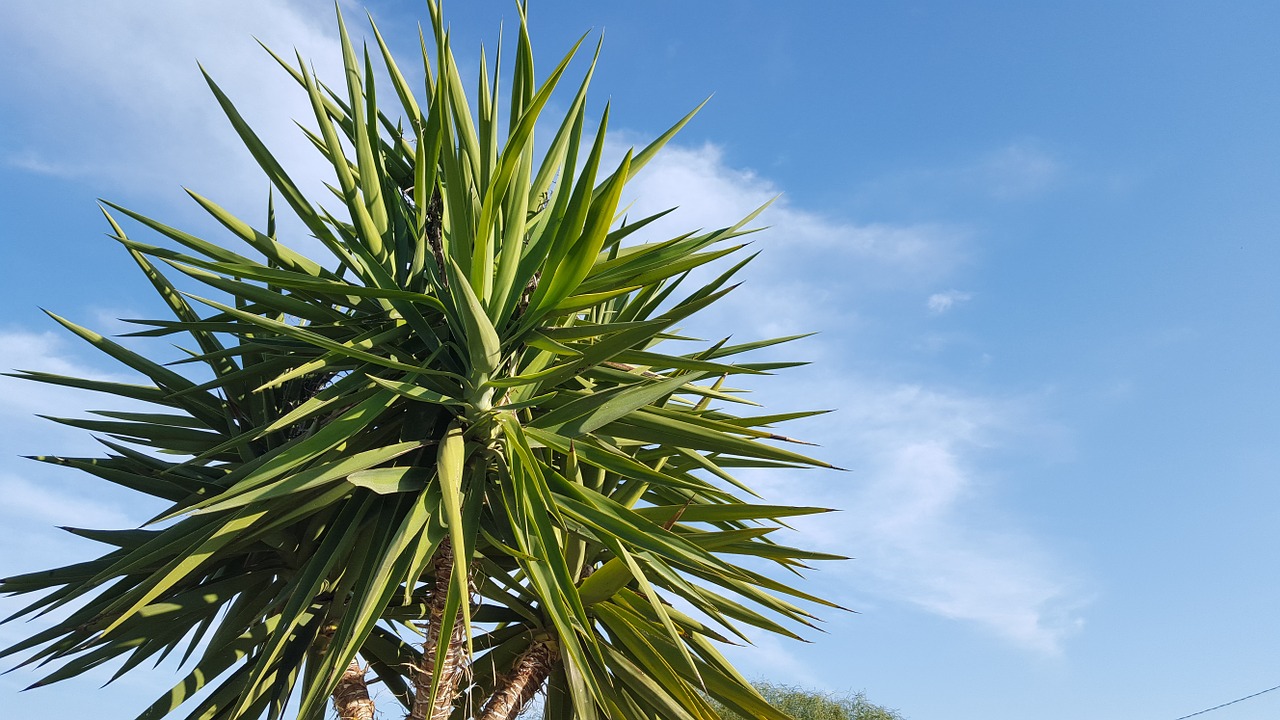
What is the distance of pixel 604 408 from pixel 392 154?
163cm

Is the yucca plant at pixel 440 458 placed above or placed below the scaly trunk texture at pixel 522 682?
above

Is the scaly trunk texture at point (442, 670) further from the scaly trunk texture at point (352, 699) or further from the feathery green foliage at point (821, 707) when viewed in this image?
the feathery green foliage at point (821, 707)

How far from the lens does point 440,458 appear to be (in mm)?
2713

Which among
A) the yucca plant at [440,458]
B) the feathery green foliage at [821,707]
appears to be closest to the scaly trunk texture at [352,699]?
the yucca plant at [440,458]

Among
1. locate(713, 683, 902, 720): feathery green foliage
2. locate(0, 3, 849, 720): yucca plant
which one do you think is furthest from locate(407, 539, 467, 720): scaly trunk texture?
locate(713, 683, 902, 720): feathery green foliage

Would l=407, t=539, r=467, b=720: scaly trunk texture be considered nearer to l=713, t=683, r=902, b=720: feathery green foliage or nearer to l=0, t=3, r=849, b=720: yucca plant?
l=0, t=3, r=849, b=720: yucca plant

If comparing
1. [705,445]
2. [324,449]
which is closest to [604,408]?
[705,445]

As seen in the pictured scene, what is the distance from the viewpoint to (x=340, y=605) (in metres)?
3.22

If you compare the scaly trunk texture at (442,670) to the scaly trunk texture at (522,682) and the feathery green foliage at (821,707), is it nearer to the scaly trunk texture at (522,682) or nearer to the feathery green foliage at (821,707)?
the scaly trunk texture at (522,682)

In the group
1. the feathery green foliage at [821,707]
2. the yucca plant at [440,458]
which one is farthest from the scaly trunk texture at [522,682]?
the feathery green foliage at [821,707]

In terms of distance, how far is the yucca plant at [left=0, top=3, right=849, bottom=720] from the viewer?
9.05 feet

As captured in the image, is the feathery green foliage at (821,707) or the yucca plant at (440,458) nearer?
the yucca plant at (440,458)

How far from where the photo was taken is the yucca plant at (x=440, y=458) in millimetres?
2758

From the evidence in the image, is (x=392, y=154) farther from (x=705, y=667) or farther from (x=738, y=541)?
(x=705, y=667)
